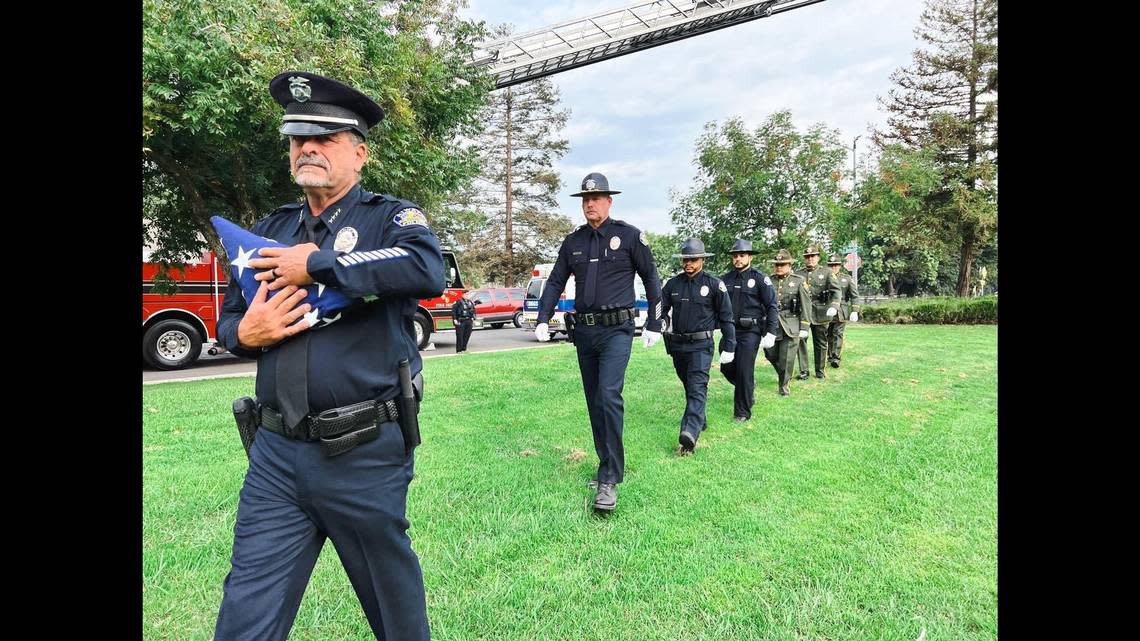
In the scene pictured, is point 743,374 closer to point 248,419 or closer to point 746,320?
point 746,320

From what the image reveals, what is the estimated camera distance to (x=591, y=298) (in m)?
4.21

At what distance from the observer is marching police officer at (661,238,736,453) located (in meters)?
5.36

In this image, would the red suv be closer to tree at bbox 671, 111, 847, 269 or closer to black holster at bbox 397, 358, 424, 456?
tree at bbox 671, 111, 847, 269

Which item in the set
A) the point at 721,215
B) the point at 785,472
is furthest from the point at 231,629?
the point at 721,215

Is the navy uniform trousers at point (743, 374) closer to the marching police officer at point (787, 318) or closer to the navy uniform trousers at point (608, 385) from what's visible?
the marching police officer at point (787, 318)

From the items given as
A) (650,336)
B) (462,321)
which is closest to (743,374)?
(650,336)

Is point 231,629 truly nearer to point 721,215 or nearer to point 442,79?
point 442,79

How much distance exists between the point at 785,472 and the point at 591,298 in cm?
216

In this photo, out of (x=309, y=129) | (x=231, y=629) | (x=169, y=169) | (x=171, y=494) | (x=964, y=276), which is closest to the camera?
(x=231, y=629)

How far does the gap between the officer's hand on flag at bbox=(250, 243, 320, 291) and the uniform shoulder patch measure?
0.29 meters

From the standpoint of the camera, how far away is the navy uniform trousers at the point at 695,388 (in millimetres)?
5211

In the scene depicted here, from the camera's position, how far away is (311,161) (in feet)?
5.94

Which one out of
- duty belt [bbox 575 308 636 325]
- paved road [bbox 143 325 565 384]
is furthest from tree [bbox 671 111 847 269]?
duty belt [bbox 575 308 636 325]
